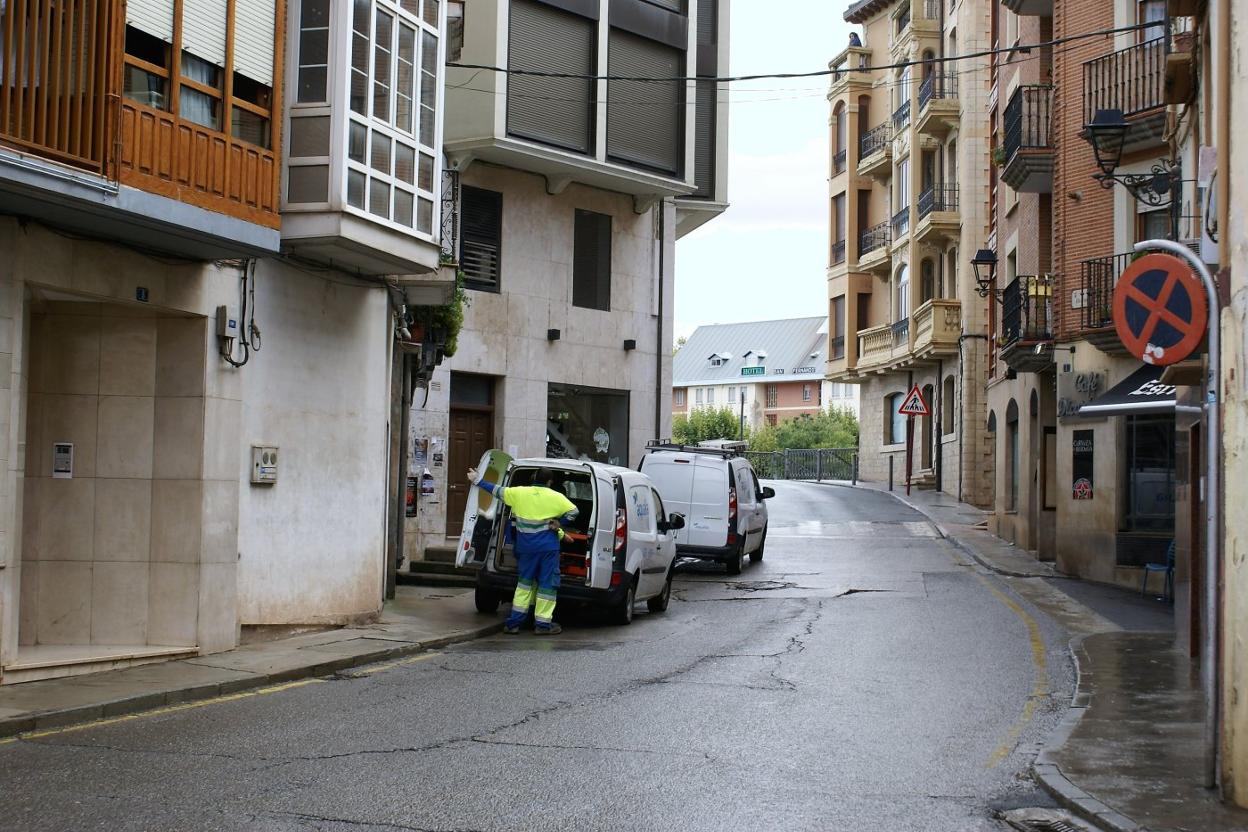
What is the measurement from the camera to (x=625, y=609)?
52.3ft

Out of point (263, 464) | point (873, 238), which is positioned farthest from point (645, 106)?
point (873, 238)

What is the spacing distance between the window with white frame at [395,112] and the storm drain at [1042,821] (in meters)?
8.85

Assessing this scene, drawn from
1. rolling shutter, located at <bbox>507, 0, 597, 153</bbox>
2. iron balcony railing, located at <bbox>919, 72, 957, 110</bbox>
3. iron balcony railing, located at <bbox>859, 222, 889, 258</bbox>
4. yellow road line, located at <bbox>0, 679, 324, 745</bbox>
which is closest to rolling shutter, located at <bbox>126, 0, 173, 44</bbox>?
yellow road line, located at <bbox>0, 679, 324, 745</bbox>

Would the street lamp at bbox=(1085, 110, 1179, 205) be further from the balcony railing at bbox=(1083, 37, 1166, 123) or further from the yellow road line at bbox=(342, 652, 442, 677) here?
the yellow road line at bbox=(342, 652, 442, 677)

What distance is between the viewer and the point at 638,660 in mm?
12922

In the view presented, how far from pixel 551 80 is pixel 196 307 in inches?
523

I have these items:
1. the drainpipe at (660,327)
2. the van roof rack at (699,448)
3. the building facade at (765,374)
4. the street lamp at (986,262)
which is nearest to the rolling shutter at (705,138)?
the drainpipe at (660,327)

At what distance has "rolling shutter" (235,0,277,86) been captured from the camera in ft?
42.0

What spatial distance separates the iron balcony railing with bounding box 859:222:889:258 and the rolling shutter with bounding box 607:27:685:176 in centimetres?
2436

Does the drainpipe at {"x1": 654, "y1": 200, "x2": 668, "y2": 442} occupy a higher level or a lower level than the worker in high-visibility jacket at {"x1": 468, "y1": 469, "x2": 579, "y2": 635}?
higher

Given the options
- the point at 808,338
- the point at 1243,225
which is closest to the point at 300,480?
the point at 1243,225

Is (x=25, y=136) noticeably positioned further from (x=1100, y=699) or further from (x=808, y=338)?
(x=808, y=338)

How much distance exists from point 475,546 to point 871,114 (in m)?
40.2

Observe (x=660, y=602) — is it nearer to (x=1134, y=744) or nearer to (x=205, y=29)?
(x=205, y=29)
